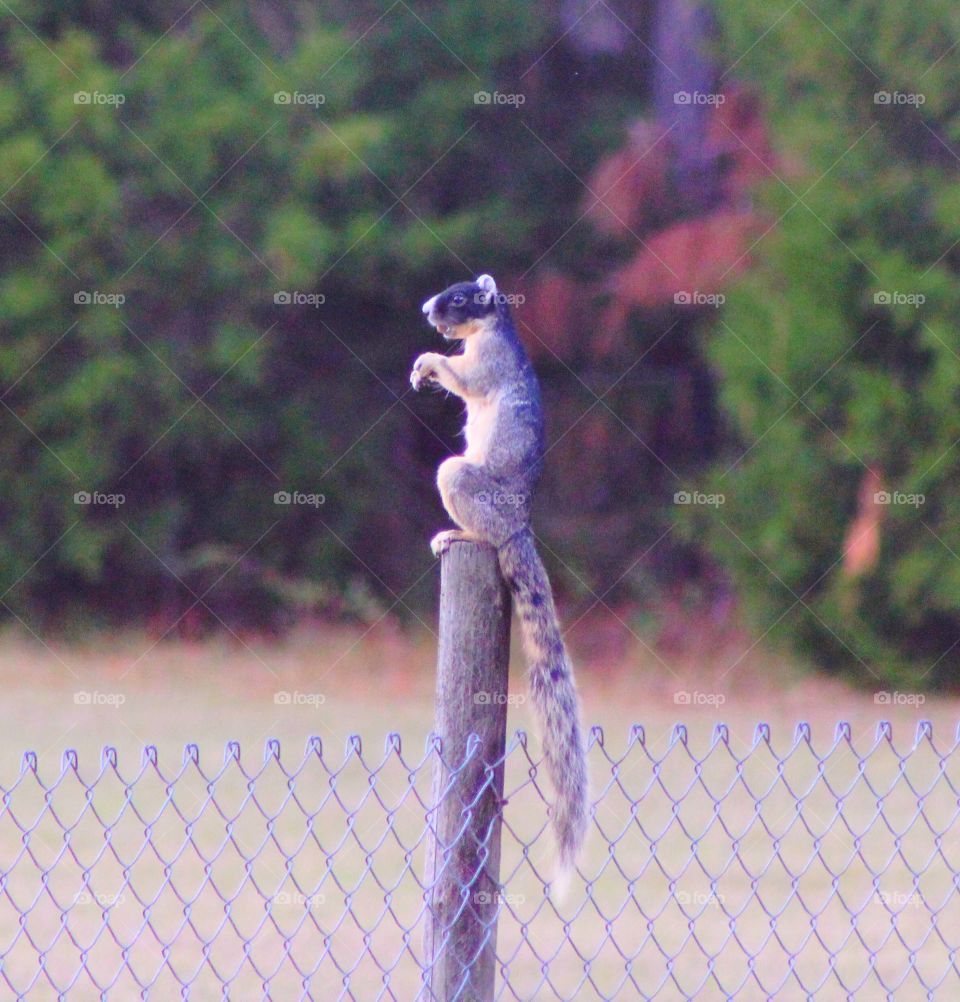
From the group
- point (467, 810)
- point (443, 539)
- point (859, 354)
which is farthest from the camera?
point (859, 354)

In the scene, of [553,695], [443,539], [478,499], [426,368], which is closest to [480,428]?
[426,368]

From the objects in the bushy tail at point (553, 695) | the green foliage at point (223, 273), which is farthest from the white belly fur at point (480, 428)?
the green foliage at point (223, 273)

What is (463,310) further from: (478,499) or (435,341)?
(435,341)

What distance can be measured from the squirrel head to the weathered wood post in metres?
1.76

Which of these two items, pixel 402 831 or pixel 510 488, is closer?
pixel 510 488

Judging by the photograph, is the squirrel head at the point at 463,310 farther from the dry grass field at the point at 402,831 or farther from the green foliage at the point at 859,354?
the green foliage at the point at 859,354

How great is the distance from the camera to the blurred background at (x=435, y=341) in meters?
8.60

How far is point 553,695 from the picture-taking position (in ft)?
10.0

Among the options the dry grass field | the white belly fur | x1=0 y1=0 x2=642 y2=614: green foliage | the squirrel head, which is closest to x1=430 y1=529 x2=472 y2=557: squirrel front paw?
the white belly fur

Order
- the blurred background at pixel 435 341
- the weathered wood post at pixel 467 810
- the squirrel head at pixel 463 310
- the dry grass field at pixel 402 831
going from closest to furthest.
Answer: the weathered wood post at pixel 467 810 → the dry grass field at pixel 402 831 → the squirrel head at pixel 463 310 → the blurred background at pixel 435 341

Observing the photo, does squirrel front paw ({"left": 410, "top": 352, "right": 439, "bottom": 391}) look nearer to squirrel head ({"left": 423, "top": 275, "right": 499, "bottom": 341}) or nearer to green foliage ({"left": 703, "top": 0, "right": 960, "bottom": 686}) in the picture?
squirrel head ({"left": 423, "top": 275, "right": 499, "bottom": 341})

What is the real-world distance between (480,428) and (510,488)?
326 millimetres

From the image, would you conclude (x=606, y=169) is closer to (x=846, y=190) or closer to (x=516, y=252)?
(x=516, y=252)


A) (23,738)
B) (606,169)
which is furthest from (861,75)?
(23,738)
